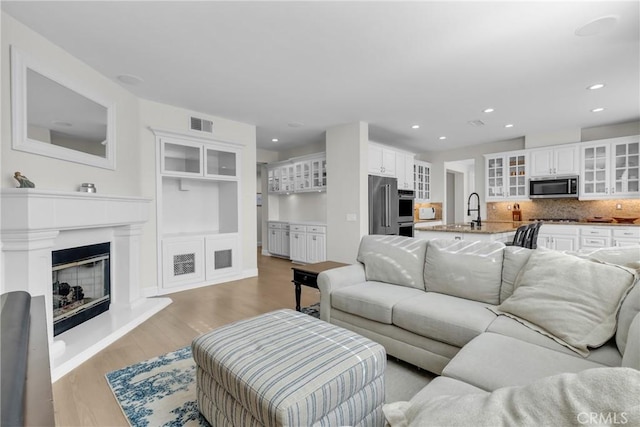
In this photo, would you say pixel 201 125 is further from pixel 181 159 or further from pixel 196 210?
pixel 196 210

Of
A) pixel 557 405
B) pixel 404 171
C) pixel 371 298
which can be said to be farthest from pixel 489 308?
pixel 404 171

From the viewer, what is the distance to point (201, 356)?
1539 mm

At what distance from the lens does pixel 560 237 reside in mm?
5215

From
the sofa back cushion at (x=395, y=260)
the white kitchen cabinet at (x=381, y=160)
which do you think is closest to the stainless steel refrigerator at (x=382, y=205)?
the white kitchen cabinet at (x=381, y=160)

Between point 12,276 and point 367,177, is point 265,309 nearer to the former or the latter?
point 12,276

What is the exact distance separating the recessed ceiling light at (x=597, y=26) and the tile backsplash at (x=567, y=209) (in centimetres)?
438

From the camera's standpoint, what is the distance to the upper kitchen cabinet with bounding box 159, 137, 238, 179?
4.20m

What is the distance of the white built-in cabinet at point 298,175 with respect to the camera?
241 inches

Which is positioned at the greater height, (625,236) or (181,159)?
(181,159)

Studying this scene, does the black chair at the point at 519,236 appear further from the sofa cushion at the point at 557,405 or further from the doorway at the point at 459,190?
the doorway at the point at 459,190

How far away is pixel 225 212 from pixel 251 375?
409 centimetres

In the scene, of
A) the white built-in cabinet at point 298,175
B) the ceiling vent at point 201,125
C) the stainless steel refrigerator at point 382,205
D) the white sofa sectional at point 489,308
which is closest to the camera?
the white sofa sectional at point 489,308

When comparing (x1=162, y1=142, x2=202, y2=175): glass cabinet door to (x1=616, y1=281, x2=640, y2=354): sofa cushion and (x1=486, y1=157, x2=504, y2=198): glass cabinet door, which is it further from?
(x1=486, y1=157, x2=504, y2=198): glass cabinet door

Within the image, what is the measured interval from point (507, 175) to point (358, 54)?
16.2 feet
